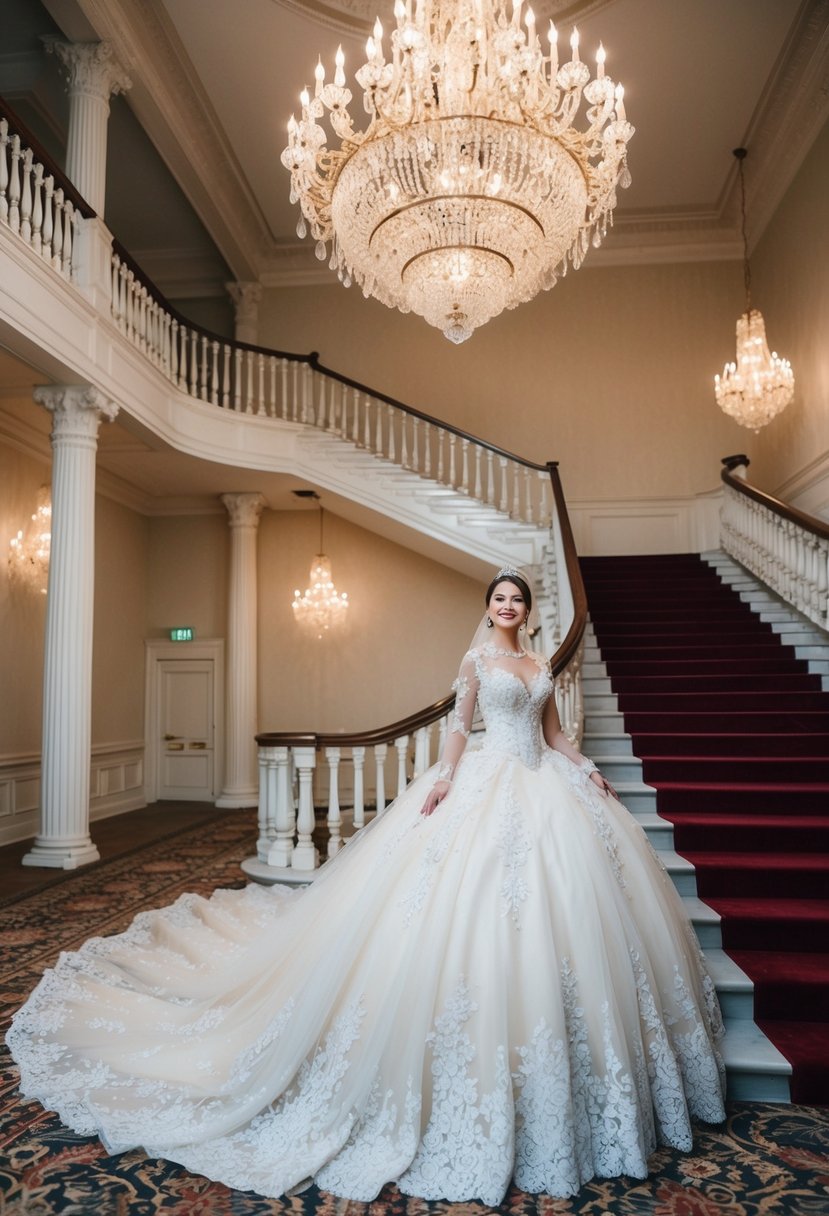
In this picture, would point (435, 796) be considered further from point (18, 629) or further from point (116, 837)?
point (18, 629)

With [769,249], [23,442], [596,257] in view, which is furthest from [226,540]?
[769,249]

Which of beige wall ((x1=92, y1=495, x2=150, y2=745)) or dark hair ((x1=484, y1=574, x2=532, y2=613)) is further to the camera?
beige wall ((x1=92, y1=495, x2=150, y2=745))

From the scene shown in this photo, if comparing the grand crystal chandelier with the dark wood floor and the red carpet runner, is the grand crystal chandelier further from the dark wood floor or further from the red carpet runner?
the dark wood floor

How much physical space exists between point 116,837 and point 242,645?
3.15 metres

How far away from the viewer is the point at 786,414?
32.2 feet

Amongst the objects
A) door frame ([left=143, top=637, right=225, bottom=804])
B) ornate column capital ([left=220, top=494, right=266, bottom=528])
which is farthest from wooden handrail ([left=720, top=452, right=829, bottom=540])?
door frame ([left=143, top=637, right=225, bottom=804])

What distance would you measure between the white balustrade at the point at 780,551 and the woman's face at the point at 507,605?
14.6 feet

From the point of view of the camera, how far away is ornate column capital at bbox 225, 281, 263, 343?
11812 millimetres

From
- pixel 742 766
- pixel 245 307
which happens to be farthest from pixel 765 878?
pixel 245 307

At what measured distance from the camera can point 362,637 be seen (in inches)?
450

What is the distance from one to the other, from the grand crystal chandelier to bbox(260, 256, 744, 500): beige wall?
6296 millimetres

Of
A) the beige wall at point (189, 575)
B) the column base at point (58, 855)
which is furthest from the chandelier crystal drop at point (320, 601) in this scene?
the column base at point (58, 855)

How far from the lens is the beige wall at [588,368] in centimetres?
1161

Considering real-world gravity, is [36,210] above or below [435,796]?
above
